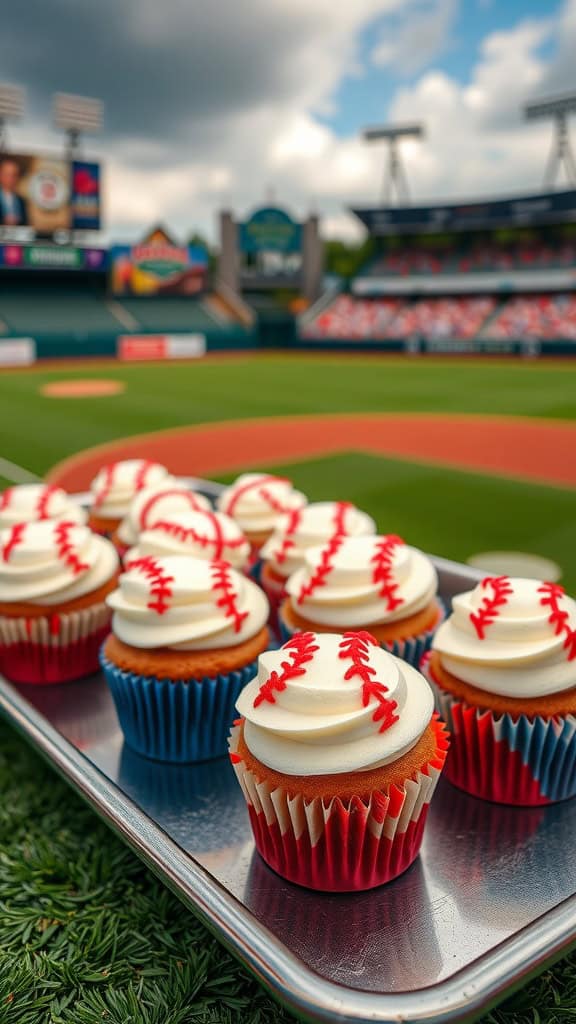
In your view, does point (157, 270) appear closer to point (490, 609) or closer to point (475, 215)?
point (475, 215)

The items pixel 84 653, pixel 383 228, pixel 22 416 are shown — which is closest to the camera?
pixel 84 653

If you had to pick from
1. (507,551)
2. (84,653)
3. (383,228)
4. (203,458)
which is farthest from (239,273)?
Answer: (84,653)

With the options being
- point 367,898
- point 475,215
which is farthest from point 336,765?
point 475,215

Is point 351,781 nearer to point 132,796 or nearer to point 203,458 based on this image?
point 132,796

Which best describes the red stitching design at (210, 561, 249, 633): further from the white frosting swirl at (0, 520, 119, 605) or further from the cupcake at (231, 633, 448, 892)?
the white frosting swirl at (0, 520, 119, 605)

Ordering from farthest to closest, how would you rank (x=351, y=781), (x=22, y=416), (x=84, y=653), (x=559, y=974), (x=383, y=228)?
(x=383, y=228)
(x=22, y=416)
(x=84, y=653)
(x=559, y=974)
(x=351, y=781)

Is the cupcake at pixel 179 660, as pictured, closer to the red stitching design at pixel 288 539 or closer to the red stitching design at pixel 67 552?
the red stitching design at pixel 67 552

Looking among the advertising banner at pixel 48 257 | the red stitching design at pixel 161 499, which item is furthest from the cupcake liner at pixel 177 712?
the advertising banner at pixel 48 257
